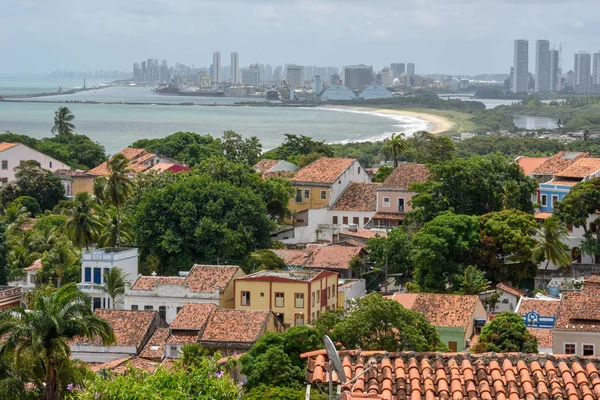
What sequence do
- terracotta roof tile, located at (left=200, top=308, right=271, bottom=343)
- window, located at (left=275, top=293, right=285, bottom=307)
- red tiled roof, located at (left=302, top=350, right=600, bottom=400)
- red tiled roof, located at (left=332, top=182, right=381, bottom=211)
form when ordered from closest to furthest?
red tiled roof, located at (left=302, top=350, right=600, bottom=400), terracotta roof tile, located at (left=200, top=308, right=271, bottom=343), window, located at (left=275, top=293, right=285, bottom=307), red tiled roof, located at (left=332, top=182, right=381, bottom=211)

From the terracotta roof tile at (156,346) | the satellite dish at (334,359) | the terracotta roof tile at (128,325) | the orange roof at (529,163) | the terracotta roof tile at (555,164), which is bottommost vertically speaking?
the terracotta roof tile at (156,346)

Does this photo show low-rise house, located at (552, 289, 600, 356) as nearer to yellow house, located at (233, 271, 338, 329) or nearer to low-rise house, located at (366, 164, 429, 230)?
yellow house, located at (233, 271, 338, 329)

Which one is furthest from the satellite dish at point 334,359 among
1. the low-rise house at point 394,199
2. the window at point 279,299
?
the low-rise house at point 394,199

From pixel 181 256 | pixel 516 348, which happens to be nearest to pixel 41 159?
pixel 181 256

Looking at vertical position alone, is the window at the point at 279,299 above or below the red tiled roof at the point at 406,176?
below

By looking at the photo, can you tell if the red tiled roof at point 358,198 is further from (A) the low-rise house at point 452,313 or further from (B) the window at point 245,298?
(A) the low-rise house at point 452,313

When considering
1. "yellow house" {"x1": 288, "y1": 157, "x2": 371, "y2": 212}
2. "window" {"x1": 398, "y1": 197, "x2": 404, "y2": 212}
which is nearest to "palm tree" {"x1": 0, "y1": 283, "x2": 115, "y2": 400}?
"window" {"x1": 398, "y1": 197, "x2": 404, "y2": 212}

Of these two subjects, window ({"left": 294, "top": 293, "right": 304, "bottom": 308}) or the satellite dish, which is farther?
window ({"left": 294, "top": 293, "right": 304, "bottom": 308})
